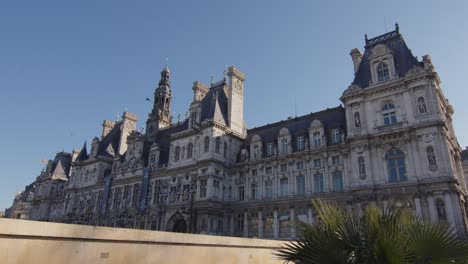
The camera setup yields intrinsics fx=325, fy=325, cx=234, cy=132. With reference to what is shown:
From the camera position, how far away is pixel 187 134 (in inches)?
1932

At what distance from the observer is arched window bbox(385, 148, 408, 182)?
102 feet

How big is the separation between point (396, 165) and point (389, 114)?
551cm

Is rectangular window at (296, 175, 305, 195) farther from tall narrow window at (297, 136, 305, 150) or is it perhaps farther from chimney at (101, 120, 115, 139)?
chimney at (101, 120, 115, 139)

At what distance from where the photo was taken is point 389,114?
33.8 metres

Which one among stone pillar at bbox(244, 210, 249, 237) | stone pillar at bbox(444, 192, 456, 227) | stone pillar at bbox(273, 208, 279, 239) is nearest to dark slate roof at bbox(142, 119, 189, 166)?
stone pillar at bbox(244, 210, 249, 237)

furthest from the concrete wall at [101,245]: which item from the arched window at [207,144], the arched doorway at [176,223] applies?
the arched doorway at [176,223]

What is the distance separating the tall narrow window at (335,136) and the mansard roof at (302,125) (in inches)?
23.1

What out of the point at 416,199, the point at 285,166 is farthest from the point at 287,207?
the point at 416,199

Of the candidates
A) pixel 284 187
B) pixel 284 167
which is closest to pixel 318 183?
pixel 284 187

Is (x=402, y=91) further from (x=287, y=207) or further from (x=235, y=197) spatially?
(x=235, y=197)

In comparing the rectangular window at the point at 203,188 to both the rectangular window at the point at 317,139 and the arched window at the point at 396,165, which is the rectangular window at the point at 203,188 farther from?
the arched window at the point at 396,165

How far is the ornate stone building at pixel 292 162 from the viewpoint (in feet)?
100

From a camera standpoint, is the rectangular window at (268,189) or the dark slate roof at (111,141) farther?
the dark slate roof at (111,141)

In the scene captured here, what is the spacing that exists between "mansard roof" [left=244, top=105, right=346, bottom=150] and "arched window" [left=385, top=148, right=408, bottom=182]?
658cm
